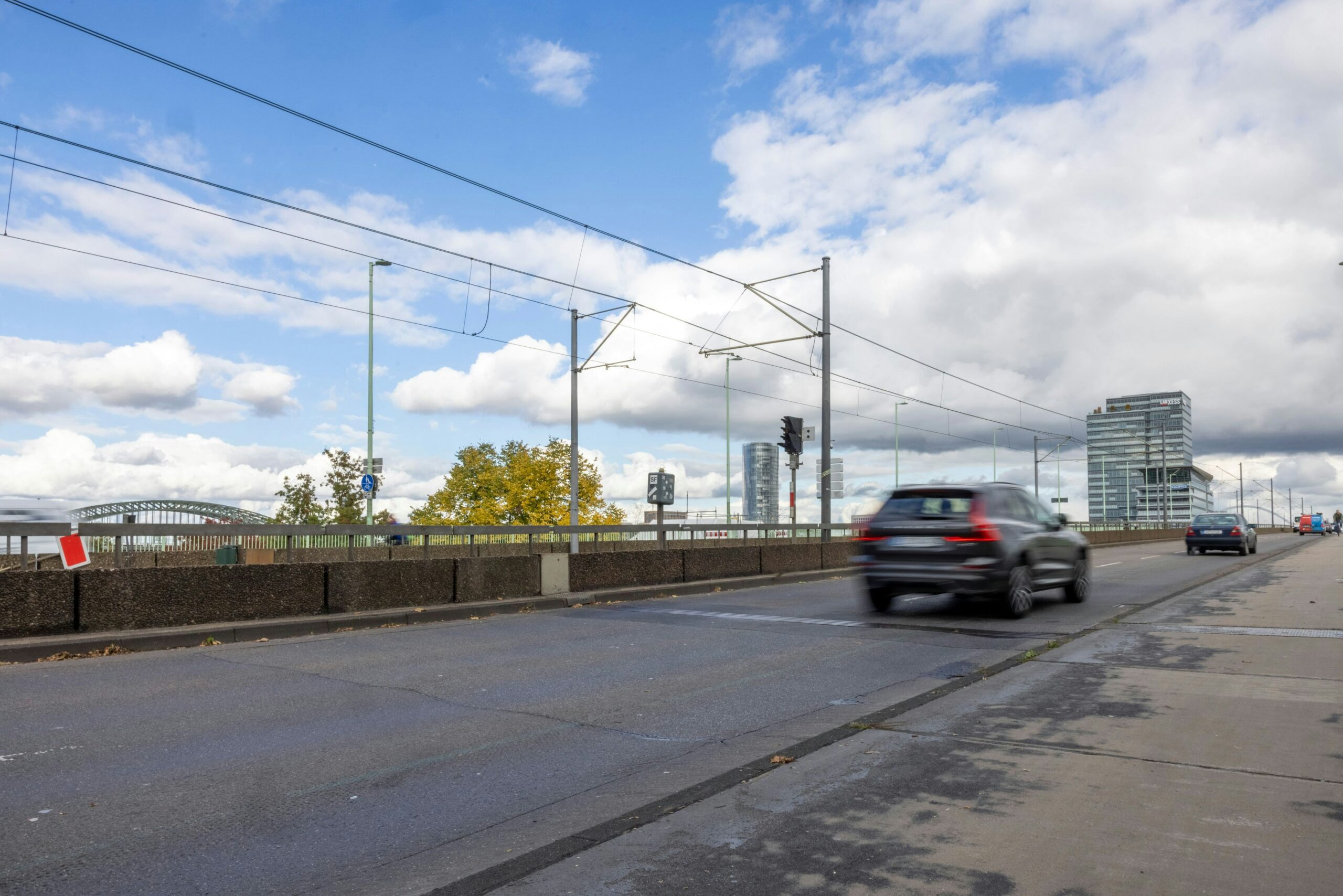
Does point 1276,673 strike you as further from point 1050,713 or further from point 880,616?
point 880,616

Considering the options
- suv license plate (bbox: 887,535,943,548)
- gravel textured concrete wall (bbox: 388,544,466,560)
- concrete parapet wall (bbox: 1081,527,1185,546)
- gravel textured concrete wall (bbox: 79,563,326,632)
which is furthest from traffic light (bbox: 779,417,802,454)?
concrete parapet wall (bbox: 1081,527,1185,546)

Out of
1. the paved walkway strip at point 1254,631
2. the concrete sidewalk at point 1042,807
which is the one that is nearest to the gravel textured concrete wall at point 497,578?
the concrete sidewalk at point 1042,807

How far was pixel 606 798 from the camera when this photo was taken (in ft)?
15.1

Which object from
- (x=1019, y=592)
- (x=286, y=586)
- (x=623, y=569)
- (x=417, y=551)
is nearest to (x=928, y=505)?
(x=1019, y=592)

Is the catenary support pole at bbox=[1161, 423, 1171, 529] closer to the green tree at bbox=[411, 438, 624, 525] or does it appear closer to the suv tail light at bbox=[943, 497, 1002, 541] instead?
the green tree at bbox=[411, 438, 624, 525]

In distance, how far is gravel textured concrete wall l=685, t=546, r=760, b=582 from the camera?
17.6 metres

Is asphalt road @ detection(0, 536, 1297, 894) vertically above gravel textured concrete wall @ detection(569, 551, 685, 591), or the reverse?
gravel textured concrete wall @ detection(569, 551, 685, 591)

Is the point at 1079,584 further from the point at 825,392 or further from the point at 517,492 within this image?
the point at 517,492

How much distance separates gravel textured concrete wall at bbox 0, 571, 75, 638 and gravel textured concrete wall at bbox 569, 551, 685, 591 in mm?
7027

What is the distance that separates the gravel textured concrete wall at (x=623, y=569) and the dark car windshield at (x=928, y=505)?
4917 millimetres

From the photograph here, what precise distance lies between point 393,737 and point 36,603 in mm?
5650

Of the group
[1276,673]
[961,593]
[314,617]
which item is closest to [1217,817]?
[1276,673]

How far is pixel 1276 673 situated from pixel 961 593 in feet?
14.4

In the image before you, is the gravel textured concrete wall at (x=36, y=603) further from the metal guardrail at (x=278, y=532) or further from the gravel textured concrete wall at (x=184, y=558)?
the gravel textured concrete wall at (x=184, y=558)
